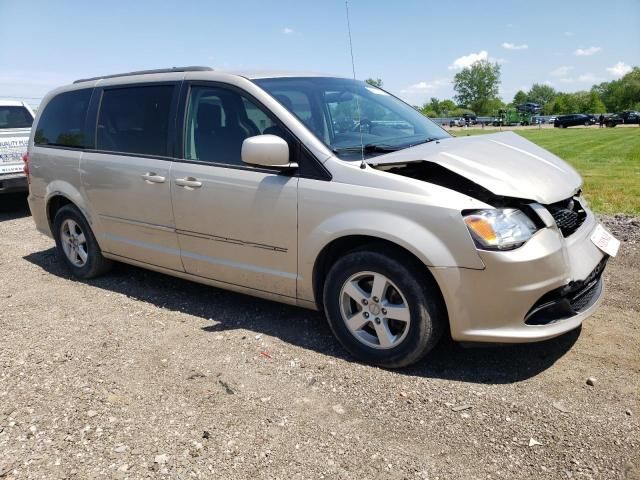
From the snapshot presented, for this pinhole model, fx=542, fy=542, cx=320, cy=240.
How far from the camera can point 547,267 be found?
293 centimetres

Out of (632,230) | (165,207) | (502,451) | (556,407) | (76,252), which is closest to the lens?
(502,451)

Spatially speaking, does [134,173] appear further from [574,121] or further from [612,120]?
[574,121]

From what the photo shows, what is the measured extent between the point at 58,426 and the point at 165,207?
1.85 meters

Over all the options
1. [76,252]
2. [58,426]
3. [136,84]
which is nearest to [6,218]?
[76,252]

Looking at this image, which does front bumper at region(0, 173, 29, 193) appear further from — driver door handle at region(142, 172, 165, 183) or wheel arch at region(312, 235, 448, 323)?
wheel arch at region(312, 235, 448, 323)

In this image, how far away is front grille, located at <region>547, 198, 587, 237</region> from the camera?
128 inches

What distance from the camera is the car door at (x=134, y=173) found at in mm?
4297

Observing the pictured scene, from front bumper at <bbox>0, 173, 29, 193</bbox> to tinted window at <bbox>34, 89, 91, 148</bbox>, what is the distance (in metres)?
3.58

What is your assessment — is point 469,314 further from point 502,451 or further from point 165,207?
point 165,207

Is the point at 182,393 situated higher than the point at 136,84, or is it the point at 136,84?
the point at 136,84

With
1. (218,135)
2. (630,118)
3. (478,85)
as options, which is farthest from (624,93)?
(218,135)

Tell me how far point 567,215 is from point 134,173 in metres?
3.26

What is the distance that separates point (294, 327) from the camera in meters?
4.07

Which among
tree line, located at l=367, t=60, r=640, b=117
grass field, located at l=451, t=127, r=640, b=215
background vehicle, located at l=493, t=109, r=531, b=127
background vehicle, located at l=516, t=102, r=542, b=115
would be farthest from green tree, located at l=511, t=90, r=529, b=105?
grass field, located at l=451, t=127, r=640, b=215
